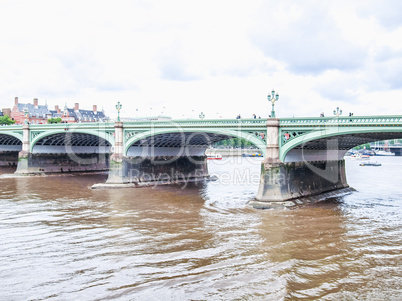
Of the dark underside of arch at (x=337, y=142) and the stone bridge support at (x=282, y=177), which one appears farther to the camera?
the dark underside of arch at (x=337, y=142)

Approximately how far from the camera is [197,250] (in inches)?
639

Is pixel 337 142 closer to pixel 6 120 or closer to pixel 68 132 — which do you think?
pixel 68 132

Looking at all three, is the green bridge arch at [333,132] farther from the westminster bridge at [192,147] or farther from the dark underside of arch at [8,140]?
the dark underside of arch at [8,140]

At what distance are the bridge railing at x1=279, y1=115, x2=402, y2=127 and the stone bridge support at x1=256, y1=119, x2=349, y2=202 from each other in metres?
1.12

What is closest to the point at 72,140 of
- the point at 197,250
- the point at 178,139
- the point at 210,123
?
the point at 178,139

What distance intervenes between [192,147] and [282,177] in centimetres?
2077

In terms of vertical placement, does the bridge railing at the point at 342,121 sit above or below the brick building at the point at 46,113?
below

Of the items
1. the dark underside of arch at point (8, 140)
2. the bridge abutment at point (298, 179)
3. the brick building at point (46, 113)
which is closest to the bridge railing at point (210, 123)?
the bridge abutment at point (298, 179)

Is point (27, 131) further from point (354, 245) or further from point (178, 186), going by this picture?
point (354, 245)

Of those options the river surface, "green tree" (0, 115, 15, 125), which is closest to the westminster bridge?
the river surface

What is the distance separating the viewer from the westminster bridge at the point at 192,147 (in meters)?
→ 27.0

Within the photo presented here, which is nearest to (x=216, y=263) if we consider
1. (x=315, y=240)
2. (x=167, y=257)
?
(x=167, y=257)

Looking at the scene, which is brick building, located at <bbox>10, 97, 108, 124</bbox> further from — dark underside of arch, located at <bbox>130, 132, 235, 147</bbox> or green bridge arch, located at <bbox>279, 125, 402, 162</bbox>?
green bridge arch, located at <bbox>279, 125, 402, 162</bbox>

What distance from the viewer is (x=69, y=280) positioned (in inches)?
504
